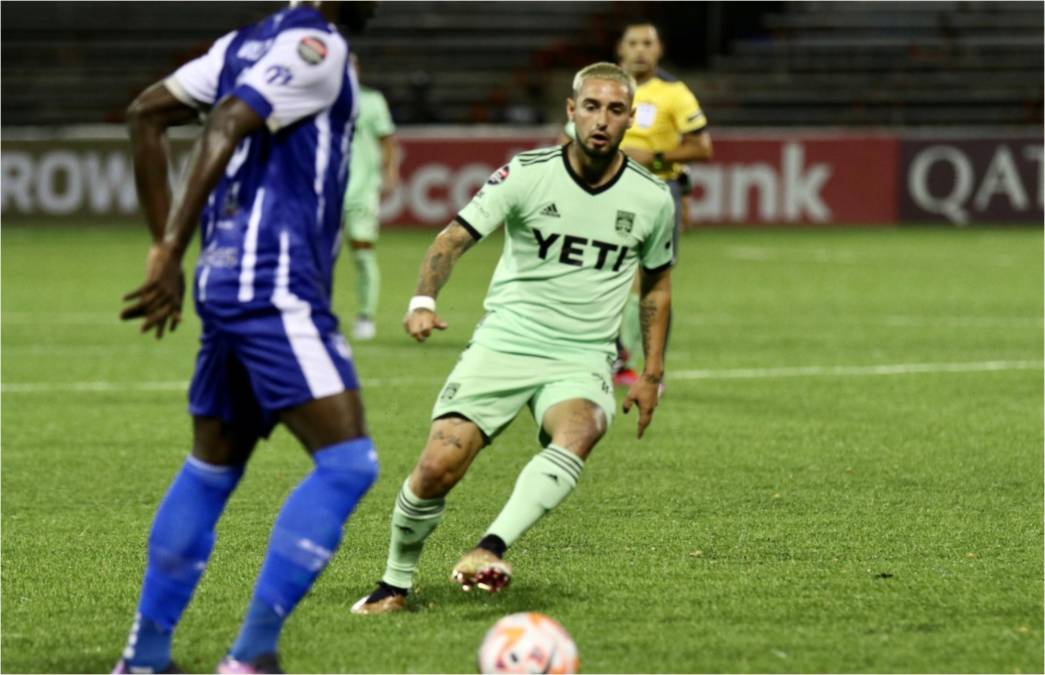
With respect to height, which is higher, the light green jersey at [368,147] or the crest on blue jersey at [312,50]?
the crest on blue jersey at [312,50]

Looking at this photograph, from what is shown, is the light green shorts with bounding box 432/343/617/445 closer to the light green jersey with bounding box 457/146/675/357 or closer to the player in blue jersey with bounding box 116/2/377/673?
the light green jersey with bounding box 457/146/675/357

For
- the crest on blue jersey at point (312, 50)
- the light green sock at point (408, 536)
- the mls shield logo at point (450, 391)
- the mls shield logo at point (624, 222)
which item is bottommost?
the light green sock at point (408, 536)

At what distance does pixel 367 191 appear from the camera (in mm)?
14914

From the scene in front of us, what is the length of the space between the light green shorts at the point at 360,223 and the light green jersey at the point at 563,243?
8.30 m

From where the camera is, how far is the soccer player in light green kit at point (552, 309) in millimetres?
5746

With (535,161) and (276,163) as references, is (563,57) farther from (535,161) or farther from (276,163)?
(276,163)

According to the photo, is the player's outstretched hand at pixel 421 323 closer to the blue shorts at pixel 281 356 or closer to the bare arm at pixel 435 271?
the bare arm at pixel 435 271

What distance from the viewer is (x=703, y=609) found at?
5664mm

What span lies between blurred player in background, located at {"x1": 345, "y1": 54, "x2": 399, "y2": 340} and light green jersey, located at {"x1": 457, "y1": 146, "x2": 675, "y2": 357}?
26.5ft

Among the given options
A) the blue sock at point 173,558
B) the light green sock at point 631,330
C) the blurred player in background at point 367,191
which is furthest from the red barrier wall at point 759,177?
the blue sock at point 173,558

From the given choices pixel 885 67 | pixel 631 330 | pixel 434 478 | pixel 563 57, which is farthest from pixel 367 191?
pixel 885 67

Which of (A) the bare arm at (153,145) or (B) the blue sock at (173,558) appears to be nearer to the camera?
(A) the bare arm at (153,145)

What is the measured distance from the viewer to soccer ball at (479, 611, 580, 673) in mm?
4746

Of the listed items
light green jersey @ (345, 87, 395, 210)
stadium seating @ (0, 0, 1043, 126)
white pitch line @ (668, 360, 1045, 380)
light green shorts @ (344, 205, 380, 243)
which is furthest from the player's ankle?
stadium seating @ (0, 0, 1043, 126)
